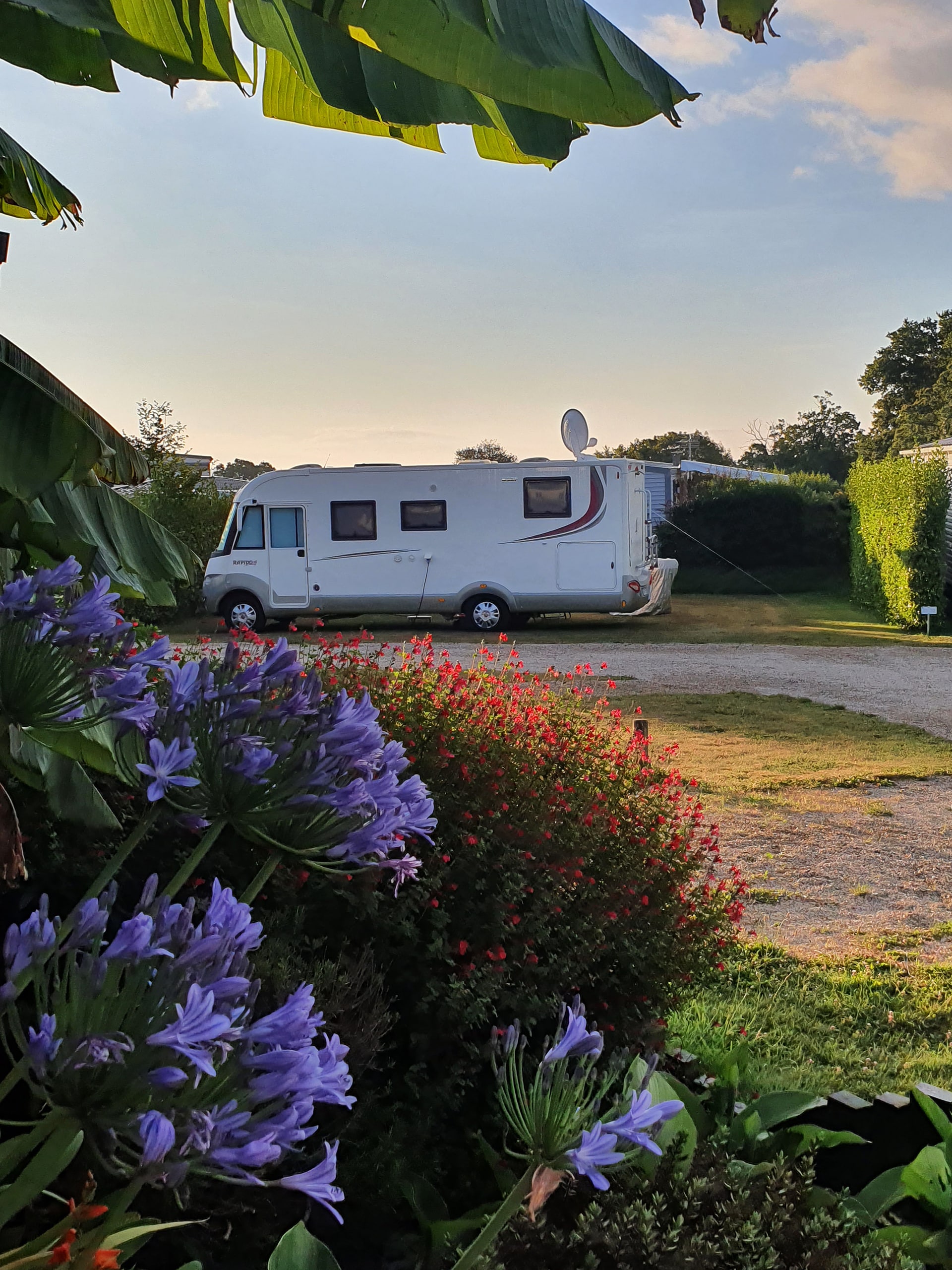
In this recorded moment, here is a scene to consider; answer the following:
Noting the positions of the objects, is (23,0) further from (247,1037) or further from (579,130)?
(247,1037)

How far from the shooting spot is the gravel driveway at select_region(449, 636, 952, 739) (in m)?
13.5

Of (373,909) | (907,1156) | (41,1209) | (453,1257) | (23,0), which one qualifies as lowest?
(907,1156)

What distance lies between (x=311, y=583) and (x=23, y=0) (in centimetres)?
1994

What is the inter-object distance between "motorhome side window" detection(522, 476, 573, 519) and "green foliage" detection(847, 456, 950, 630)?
7.10 metres

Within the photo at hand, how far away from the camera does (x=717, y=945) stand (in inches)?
166

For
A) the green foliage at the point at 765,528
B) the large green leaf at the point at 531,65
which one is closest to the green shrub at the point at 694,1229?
the large green leaf at the point at 531,65

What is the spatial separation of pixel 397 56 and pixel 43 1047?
182cm

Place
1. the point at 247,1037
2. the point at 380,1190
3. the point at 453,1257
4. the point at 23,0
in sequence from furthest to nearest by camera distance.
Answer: the point at 380,1190 < the point at 453,1257 < the point at 23,0 < the point at 247,1037

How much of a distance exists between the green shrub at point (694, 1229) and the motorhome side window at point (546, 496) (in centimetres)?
1856

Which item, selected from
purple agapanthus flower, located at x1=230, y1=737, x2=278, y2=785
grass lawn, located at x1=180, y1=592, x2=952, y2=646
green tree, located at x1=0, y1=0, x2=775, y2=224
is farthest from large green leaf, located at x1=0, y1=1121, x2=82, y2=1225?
grass lawn, located at x1=180, y1=592, x2=952, y2=646

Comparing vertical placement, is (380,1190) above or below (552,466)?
below

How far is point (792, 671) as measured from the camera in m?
16.2

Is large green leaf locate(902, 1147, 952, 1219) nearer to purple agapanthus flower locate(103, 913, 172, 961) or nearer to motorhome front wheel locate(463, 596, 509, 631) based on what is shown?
purple agapanthus flower locate(103, 913, 172, 961)

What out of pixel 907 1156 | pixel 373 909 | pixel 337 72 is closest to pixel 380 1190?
pixel 373 909
